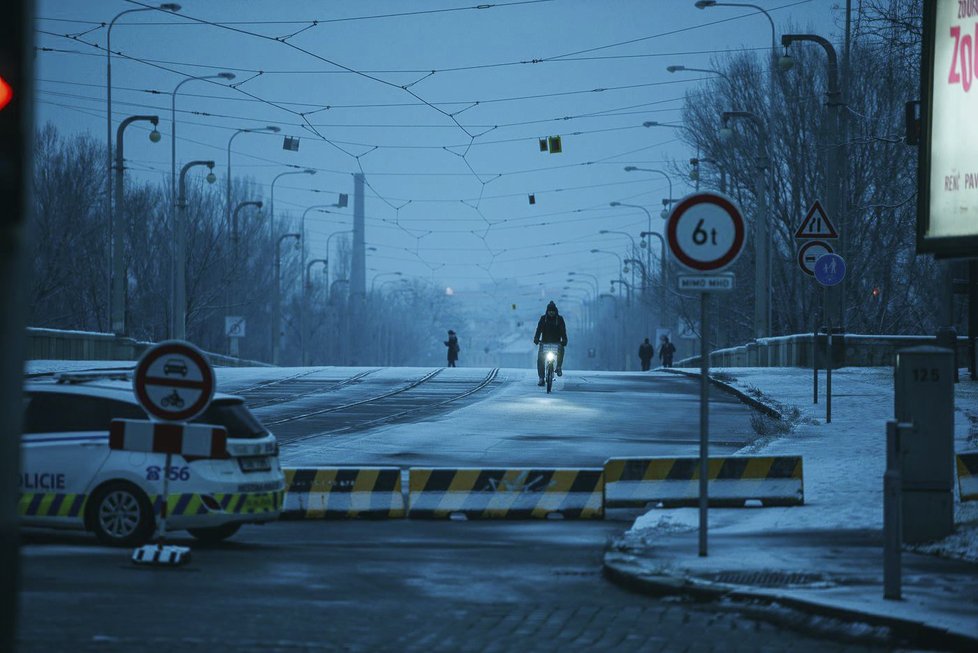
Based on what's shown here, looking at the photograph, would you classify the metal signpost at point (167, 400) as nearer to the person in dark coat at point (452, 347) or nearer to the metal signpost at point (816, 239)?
the metal signpost at point (816, 239)

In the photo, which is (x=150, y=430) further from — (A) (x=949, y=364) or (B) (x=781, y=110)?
(B) (x=781, y=110)

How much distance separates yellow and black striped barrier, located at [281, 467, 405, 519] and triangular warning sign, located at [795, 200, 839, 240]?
10.4m

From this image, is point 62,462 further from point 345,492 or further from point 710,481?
point 710,481

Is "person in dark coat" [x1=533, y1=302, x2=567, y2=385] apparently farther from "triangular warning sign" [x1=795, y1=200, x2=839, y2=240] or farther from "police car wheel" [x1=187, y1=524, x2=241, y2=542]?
"police car wheel" [x1=187, y1=524, x2=241, y2=542]

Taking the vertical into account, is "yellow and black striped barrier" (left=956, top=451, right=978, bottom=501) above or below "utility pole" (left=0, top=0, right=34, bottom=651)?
below

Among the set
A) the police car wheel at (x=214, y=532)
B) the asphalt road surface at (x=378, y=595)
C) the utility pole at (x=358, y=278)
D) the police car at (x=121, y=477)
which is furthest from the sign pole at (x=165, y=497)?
the utility pole at (x=358, y=278)

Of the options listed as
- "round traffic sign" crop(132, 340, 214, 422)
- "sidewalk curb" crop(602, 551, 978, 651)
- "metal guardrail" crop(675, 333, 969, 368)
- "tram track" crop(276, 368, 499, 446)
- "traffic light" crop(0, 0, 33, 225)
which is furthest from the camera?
"metal guardrail" crop(675, 333, 969, 368)

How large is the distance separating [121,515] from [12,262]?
9.48 metres

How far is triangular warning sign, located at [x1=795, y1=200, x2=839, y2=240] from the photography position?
2527 centimetres

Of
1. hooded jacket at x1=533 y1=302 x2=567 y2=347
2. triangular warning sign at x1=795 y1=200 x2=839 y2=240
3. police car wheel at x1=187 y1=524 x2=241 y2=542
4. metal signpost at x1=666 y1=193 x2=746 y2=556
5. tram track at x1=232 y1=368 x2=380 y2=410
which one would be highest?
triangular warning sign at x1=795 y1=200 x2=839 y2=240

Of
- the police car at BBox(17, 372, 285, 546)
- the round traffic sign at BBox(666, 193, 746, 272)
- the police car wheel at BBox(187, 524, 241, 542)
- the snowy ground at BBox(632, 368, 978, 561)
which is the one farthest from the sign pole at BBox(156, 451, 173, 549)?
the round traffic sign at BBox(666, 193, 746, 272)

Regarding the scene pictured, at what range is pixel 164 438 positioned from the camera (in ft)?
42.8

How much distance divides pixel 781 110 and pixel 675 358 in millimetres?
53700

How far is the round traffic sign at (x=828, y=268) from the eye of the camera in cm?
2578
